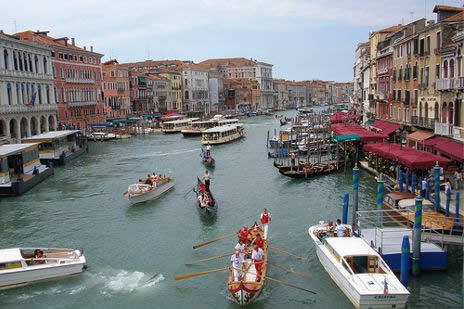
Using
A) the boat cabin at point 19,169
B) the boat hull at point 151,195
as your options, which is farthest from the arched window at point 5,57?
the boat hull at point 151,195

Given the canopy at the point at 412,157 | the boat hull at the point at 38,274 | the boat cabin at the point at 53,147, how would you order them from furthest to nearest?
the boat cabin at the point at 53,147, the canopy at the point at 412,157, the boat hull at the point at 38,274

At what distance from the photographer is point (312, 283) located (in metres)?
12.3

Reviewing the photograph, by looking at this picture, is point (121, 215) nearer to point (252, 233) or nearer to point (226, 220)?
point (226, 220)

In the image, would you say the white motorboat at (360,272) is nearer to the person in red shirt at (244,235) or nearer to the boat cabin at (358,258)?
the boat cabin at (358,258)

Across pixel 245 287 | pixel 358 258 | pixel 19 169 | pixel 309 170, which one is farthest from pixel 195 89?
pixel 245 287

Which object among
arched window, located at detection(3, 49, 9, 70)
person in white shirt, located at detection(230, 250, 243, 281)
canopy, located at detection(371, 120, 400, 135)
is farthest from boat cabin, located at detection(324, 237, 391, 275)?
arched window, located at detection(3, 49, 9, 70)

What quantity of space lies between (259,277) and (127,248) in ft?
17.6

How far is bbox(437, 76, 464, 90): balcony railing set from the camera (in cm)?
2013

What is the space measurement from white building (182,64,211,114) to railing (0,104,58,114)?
1856 inches

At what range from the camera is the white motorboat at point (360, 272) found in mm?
10250

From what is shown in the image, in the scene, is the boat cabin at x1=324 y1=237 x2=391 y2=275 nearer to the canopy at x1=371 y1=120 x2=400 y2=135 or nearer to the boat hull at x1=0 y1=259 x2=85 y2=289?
the boat hull at x1=0 y1=259 x2=85 y2=289

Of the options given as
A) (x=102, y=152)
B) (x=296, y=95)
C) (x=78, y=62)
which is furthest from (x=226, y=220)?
(x=296, y=95)

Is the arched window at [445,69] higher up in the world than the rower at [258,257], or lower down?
higher up

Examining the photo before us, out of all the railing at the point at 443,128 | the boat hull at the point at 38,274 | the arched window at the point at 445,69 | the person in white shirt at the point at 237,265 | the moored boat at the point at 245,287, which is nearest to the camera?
the moored boat at the point at 245,287
